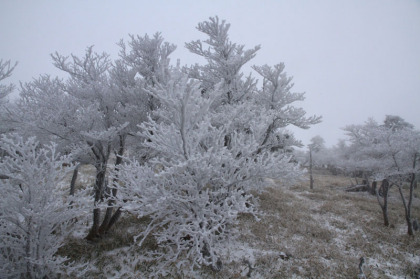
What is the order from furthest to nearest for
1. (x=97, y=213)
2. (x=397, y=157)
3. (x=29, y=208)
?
(x=397, y=157)
(x=97, y=213)
(x=29, y=208)

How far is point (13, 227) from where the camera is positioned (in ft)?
13.6

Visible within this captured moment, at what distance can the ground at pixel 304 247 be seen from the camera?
623 cm

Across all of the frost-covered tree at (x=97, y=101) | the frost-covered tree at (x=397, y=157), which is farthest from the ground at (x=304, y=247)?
the frost-covered tree at (x=397, y=157)

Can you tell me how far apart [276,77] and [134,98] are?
5.55 m

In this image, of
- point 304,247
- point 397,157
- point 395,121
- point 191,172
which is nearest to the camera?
point 191,172

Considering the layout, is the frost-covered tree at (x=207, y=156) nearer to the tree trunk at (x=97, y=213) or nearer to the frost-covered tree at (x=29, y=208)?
the frost-covered tree at (x=29, y=208)

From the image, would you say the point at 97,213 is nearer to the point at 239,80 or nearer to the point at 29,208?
the point at 29,208

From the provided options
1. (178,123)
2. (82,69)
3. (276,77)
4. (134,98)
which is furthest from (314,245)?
(82,69)

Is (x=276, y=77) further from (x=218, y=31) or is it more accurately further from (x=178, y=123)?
(x=178, y=123)

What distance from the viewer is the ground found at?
20.4ft

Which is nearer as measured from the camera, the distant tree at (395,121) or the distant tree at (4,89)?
the distant tree at (4,89)

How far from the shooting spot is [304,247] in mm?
7594

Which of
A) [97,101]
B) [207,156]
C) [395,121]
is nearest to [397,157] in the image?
[207,156]

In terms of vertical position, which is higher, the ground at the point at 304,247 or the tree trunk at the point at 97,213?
the tree trunk at the point at 97,213
